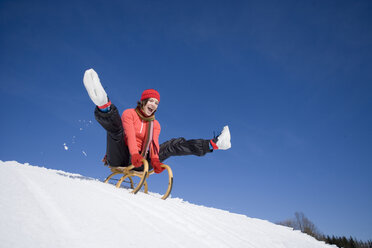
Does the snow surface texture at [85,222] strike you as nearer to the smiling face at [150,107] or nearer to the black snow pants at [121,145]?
the black snow pants at [121,145]

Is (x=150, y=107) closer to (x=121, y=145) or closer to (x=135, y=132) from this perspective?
(x=135, y=132)

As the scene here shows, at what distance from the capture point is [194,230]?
222 cm

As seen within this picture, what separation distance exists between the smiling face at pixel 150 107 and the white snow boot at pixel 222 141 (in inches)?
46.6

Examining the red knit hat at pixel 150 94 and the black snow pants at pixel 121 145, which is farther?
the red knit hat at pixel 150 94

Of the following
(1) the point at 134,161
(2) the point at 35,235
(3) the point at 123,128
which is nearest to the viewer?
(2) the point at 35,235

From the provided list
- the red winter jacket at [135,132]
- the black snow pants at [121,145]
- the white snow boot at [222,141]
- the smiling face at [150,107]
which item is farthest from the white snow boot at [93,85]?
the white snow boot at [222,141]

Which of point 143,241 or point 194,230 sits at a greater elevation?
point 194,230

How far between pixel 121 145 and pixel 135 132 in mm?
292

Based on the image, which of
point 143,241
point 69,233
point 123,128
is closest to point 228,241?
point 143,241

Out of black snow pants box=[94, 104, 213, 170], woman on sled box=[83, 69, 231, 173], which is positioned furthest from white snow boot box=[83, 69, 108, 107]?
black snow pants box=[94, 104, 213, 170]

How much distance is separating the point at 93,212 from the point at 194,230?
919 mm

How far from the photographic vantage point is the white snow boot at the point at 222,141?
422cm

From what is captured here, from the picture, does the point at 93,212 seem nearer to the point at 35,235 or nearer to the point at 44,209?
the point at 44,209

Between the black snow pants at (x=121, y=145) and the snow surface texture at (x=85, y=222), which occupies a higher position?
the black snow pants at (x=121, y=145)
